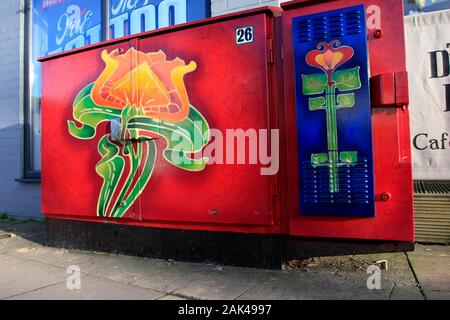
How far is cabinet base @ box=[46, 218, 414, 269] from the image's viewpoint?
149 inches

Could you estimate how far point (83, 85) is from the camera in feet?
16.2

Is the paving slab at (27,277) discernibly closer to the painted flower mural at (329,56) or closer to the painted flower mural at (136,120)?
the painted flower mural at (136,120)

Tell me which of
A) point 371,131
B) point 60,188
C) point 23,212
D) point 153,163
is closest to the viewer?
point 371,131

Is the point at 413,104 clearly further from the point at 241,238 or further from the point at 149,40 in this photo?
the point at 149,40

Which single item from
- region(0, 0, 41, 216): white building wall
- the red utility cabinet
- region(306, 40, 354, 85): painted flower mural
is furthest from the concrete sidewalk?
region(0, 0, 41, 216): white building wall

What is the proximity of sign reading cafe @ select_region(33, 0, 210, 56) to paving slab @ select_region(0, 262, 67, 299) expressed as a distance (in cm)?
390

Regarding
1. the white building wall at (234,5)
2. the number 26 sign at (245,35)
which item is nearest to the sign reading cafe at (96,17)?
the white building wall at (234,5)

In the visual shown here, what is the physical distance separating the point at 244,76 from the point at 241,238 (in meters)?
1.56

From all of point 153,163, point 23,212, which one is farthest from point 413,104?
point 23,212

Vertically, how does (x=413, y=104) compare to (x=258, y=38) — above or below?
below

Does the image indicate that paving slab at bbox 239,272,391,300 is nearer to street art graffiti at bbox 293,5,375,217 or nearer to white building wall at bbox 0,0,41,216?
street art graffiti at bbox 293,5,375,217

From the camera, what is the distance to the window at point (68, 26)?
22.0 feet

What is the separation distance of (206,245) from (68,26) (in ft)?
18.1
